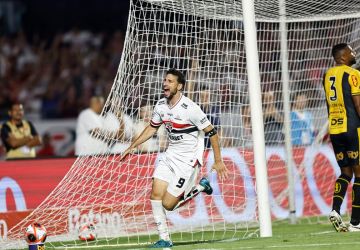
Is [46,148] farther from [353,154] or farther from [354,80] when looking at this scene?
[354,80]

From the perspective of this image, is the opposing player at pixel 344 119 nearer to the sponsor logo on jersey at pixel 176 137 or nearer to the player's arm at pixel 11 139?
the sponsor logo on jersey at pixel 176 137

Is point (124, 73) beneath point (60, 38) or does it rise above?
beneath

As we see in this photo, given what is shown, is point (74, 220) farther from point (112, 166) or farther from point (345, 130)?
point (345, 130)

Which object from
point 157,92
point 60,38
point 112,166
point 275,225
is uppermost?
point 60,38

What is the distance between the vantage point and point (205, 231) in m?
15.3

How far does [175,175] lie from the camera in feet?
41.4

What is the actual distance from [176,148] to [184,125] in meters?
0.32

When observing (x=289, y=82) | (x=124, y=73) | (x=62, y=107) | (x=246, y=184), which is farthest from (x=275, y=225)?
(x=62, y=107)

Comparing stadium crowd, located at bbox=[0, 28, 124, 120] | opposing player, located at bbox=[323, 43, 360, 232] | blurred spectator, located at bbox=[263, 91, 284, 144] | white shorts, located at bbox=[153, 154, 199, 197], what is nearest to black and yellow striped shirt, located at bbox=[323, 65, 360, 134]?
opposing player, located at bbox=[323, 43, 360, 232]

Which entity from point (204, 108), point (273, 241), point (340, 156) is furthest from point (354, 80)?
point (204, 108)

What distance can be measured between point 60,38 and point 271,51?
1111 centimetres

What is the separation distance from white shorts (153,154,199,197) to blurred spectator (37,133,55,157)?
9616 mm

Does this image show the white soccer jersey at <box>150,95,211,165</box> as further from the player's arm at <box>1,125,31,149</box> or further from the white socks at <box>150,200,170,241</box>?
the player's arm at <box>1,125,31,149</box>

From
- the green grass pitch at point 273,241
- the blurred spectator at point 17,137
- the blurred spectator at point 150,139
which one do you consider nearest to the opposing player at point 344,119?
the green grass pitch at point 273,241
